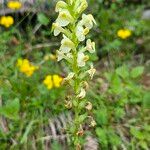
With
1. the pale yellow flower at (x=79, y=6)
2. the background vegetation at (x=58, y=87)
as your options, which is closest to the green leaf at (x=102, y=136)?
the background vegetation at (x=58, y=87)

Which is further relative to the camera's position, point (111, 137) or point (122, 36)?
point (122, 36)

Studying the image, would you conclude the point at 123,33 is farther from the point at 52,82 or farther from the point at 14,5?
the point at 52,82

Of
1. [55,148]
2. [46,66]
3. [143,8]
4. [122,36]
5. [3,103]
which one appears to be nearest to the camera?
[55,148]

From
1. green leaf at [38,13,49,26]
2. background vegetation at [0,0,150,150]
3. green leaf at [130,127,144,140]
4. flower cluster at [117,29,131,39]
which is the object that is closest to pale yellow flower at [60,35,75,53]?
background vegetation at [0,0,150,150]

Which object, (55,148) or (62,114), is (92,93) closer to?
(62,114)

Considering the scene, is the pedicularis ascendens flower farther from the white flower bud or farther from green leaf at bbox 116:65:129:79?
green leaf at bbox 116:65:129:79

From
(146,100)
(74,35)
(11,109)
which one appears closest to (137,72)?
(146,100)

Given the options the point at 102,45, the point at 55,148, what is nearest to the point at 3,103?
the point at 55,148

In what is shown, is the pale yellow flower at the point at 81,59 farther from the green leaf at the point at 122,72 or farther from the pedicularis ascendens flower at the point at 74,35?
the green leaf at the point at 122,72
